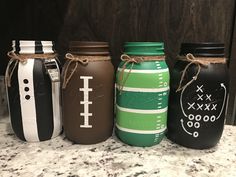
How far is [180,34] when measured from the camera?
81cm

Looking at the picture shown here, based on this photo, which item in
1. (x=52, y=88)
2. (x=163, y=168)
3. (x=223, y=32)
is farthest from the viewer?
(x=223, y=32)

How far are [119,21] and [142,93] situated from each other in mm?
325

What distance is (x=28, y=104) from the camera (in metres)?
0.65

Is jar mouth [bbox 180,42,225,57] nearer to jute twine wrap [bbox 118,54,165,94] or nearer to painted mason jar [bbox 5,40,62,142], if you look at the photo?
jute twine wrap [bbox 118,54,165,94]

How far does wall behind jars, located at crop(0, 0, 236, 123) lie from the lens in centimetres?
78

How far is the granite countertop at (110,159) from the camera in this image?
551mm

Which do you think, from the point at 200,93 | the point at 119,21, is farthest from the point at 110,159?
the point at 119,21

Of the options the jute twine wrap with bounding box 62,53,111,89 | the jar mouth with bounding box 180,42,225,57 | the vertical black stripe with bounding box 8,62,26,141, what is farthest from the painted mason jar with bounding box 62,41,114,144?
the jar mouth with bounding box 180,42,225,57

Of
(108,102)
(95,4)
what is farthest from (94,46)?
(95,4)

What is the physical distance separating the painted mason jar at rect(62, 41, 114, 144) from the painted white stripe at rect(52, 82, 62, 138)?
0.10ft

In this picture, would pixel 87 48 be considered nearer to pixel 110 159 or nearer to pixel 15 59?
pixel 15 59

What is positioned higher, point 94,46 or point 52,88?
point 94,46

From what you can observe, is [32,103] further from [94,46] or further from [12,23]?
[12,23]

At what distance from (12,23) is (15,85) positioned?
1.19 feet
